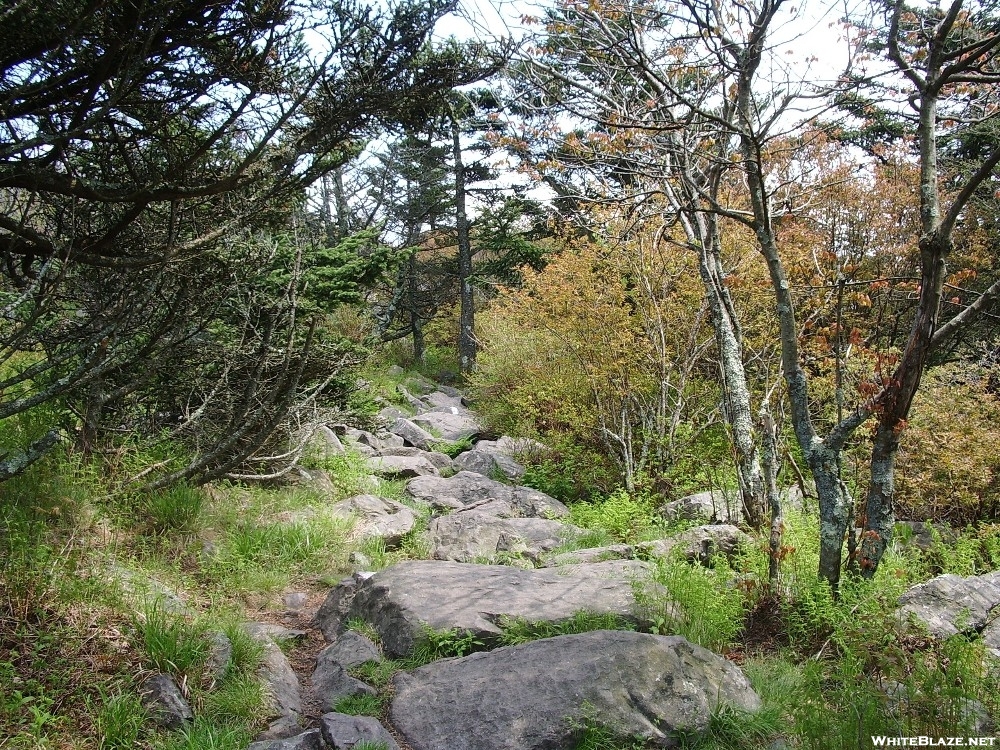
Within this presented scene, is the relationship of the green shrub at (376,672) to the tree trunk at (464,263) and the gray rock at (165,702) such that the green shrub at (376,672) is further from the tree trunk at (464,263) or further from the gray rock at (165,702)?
the tree trunk at (464,263)

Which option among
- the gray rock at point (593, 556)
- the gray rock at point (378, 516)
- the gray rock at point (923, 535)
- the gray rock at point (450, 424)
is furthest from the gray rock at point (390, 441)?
the gray rock at point (923, 535)

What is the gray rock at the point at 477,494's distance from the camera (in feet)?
27.1

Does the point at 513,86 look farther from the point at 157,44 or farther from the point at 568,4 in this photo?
the point at 157,44

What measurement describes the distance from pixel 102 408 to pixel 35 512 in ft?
4.69

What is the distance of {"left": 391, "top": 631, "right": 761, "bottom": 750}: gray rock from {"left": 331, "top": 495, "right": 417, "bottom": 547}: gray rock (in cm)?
259

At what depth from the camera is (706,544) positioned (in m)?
5.63

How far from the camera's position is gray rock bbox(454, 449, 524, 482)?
10.1m

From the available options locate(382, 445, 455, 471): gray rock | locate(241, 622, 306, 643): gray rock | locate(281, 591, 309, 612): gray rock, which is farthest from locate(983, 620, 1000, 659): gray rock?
locate(382, 445, 455, 471): gray rock

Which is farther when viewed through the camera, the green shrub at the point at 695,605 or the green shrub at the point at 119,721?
the green shrub at the point at 695,605

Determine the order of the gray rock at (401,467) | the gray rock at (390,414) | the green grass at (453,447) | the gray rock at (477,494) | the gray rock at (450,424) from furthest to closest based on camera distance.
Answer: the gray rock at (450,424) → the gray rock at (390,414) → the green grass at (453,447) → the gray rock at (401,467) → the gray rock at (477,494)

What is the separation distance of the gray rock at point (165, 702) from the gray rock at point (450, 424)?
9662mm

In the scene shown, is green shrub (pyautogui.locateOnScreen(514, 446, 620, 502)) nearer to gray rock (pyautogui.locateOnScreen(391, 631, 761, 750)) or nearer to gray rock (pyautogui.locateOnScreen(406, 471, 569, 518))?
gray rock (pyautogui.locateOnScreen(406, 471, 569, 518))

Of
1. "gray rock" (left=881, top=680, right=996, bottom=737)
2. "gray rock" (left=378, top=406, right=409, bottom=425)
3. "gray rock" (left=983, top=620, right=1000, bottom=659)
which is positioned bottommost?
"gray rock" (left=983, top=620, right=1000, bottom=659)

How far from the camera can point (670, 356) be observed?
9.54m
